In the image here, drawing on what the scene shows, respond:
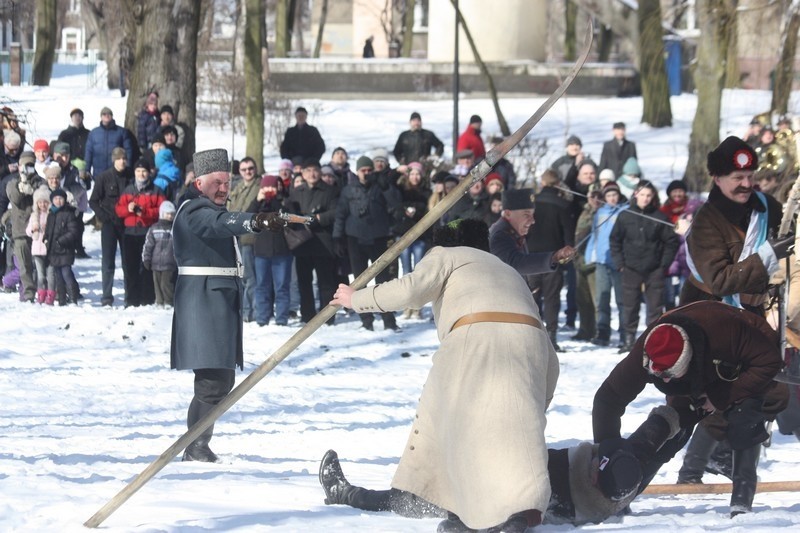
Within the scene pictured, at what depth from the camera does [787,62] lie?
62.9 ft

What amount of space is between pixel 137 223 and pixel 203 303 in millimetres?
7631

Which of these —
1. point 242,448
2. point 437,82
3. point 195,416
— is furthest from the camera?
point 437,82

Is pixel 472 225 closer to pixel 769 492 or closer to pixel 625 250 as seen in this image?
pixel 769 492

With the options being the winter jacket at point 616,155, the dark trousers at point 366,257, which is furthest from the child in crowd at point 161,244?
the winter jacket at point 616,155

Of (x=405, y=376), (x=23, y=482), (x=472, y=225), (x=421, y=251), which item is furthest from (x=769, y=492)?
(x=421, y=251)

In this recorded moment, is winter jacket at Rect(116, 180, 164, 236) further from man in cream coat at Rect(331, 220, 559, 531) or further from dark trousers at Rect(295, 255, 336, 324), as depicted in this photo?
man in cream coat at Rect(331, 220, 559, 531)

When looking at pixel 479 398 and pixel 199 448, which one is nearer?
pixel 479 398

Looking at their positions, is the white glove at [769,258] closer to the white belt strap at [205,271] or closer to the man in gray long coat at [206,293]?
the man in gray long coat at [206,293]

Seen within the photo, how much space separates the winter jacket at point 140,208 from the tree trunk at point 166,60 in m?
4.20

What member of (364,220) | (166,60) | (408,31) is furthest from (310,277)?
(408,31)

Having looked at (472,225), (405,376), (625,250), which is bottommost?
(405,376)

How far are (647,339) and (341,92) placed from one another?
2988 centimetres

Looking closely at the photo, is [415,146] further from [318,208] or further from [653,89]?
[653,89]

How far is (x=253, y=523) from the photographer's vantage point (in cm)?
634
